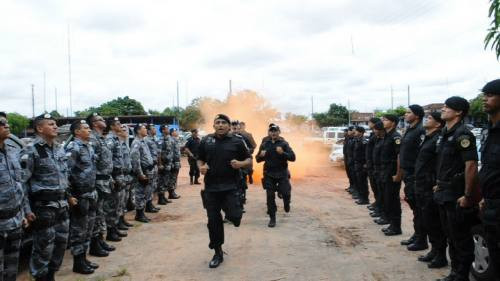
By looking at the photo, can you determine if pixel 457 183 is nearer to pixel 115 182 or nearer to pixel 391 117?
pixel 391 117

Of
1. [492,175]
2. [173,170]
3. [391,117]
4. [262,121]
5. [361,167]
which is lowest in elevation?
[173,170]

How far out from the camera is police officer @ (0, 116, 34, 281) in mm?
3941

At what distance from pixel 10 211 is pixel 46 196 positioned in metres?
0.73

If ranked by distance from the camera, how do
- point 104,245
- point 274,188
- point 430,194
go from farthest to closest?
point 274,188, point 104,245, point 430,194

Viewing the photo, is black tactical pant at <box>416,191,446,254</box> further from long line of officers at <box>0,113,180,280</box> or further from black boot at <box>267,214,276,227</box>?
long line of officers at <box>0,113,180,280</box>

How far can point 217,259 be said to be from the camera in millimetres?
5805

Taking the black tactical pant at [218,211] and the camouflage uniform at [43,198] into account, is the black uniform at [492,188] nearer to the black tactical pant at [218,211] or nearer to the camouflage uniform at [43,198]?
the black tactical pant at [218,211]

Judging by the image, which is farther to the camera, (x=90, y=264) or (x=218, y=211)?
(x=218, y=211)

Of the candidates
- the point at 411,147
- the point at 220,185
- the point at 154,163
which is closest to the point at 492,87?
the point at 411,147

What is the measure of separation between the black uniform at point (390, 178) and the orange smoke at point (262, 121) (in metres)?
11.4

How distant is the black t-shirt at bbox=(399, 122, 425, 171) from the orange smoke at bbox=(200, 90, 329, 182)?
1245 centimetres

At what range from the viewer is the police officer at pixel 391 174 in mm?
7227

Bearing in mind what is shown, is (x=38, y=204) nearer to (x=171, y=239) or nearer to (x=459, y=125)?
(x=171, y=239)

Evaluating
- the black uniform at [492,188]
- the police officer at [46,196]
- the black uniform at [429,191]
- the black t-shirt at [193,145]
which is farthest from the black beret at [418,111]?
the black t-shirt at [193,145]
